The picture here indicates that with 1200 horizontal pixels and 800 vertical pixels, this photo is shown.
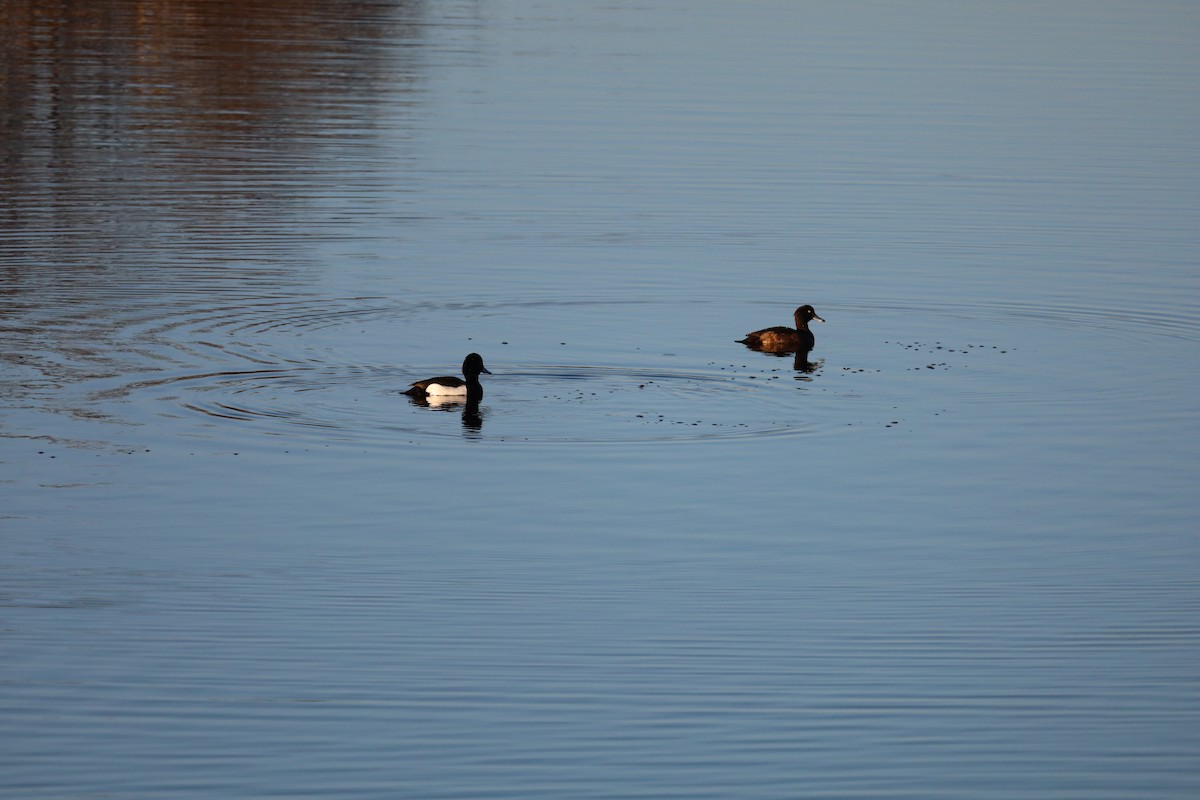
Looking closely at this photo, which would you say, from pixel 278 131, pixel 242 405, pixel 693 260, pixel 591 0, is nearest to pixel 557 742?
pixel 242 405

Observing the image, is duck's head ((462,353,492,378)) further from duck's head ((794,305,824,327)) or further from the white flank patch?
duck's head ((794,305,824,327))

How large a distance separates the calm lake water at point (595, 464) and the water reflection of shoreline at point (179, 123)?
22 cm

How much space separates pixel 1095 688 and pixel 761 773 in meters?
2.55

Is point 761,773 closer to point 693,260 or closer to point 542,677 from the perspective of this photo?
point 542,677

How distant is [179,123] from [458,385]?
23627 mm

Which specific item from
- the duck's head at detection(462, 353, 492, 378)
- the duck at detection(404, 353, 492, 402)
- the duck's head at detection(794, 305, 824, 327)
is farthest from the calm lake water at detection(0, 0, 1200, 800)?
the duck's head at detection(794, 305, 824, 327)

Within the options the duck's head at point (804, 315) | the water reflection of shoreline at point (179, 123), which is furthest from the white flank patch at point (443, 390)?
the water reflection of shoreline at point (179, 123)

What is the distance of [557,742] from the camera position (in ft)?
32.8

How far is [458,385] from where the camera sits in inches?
713

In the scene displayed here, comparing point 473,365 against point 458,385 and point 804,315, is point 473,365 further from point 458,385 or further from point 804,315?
point 804,315

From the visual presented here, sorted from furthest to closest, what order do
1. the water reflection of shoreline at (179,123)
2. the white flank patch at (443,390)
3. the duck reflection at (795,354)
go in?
the water reflection of shoreline at (179,123) → the duck reflection at (795,354) → the white flank patch at (443,390)

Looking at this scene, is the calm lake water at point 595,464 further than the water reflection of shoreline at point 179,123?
No

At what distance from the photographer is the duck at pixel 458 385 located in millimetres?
17953

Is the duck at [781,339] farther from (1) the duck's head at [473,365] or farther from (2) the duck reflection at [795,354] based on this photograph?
(1) the duck's head at [473,365]
